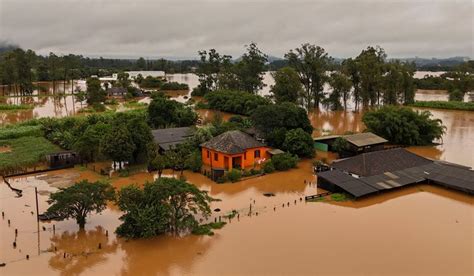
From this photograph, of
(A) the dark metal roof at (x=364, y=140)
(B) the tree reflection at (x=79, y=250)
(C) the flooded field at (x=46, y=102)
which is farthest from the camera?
(C) the flooded field at (x=46, y=102)

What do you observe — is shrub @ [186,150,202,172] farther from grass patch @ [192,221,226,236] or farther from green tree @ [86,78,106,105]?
green tree @ [86,78,106,105]

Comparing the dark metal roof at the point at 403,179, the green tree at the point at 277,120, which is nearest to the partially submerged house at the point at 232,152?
the green tree at the point at 277,120

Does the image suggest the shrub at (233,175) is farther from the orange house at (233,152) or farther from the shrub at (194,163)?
the shrub at (194,163)

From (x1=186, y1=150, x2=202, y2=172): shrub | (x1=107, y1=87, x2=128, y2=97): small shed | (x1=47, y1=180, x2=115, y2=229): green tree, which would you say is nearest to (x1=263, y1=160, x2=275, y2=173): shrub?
(x1=186, y1=150, x2=202, y2=172): shrub

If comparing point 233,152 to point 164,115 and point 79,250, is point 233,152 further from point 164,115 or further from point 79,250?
point 164,115

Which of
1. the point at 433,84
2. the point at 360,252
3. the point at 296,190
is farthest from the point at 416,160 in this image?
the point at 433,84

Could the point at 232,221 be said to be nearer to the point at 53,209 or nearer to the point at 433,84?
the point at 53,209
